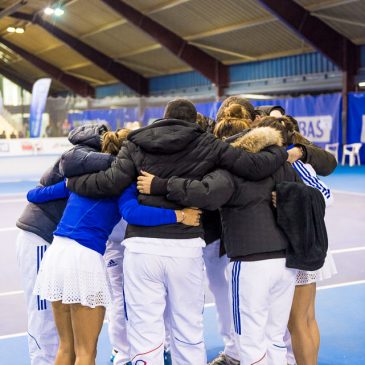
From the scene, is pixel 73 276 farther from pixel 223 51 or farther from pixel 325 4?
pixel 223 51

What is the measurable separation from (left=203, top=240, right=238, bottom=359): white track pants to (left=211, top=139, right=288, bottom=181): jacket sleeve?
3.26ft

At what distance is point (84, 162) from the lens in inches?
126

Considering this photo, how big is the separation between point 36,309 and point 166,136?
139 cm

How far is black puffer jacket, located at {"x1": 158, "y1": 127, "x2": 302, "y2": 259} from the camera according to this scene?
302 cm

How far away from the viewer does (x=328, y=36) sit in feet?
67.4

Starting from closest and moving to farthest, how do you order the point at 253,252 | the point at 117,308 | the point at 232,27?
the point at 253,252
the point at 117,308
the point at 232,27

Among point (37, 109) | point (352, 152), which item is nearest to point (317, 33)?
point (352, 152)

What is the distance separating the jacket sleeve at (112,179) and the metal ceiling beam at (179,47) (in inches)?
869

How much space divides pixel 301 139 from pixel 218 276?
3.60ft

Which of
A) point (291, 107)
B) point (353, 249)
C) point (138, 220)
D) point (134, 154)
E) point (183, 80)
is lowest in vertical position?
point (353, 249)

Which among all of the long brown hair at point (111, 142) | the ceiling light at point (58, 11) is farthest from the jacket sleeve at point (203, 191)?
the ceiling light at point (58, 11)

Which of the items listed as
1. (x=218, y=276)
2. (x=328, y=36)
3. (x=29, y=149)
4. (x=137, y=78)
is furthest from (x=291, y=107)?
(x=218, y=276)

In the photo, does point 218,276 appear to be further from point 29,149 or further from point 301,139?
point 29,149

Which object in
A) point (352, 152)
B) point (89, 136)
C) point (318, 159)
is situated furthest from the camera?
point (352, 152)
